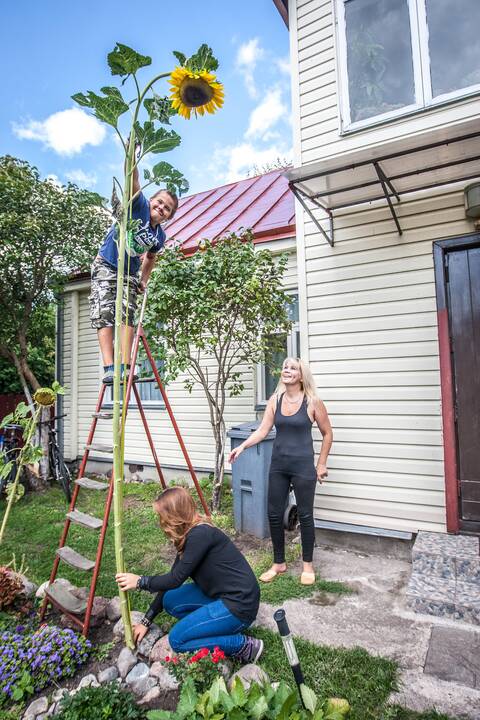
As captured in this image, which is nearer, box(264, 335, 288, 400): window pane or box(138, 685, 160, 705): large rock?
box(138, 685, 160, 705): large rock

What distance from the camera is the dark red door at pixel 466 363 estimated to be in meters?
3.52

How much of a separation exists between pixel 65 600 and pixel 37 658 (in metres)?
0.44

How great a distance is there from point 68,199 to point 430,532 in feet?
Answer: 22.3

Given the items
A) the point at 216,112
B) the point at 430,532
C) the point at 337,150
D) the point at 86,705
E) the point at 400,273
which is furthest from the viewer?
the point at 337,150

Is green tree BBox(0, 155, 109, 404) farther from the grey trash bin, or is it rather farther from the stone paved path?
the stone paved path

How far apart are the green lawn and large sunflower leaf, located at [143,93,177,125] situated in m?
3.14

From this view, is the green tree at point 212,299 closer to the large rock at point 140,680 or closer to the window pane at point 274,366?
the window pane at point 274,366

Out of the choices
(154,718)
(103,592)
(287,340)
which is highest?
(287,340)

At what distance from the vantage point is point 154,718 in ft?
5.53

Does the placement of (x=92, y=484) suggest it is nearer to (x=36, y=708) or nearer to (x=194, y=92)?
(x=36, y=708)

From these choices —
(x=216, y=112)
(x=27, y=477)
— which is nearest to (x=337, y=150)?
(x=216, y=112)

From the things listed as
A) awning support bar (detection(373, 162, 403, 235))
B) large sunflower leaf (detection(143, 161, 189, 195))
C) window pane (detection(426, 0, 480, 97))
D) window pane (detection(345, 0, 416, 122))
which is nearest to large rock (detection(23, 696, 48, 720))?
large sunflower leaf (detection(143, 161, 189, 195))

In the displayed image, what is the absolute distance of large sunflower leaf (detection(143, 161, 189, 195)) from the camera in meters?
2.57

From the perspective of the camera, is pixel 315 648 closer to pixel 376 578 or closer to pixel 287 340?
pixel 376 578
